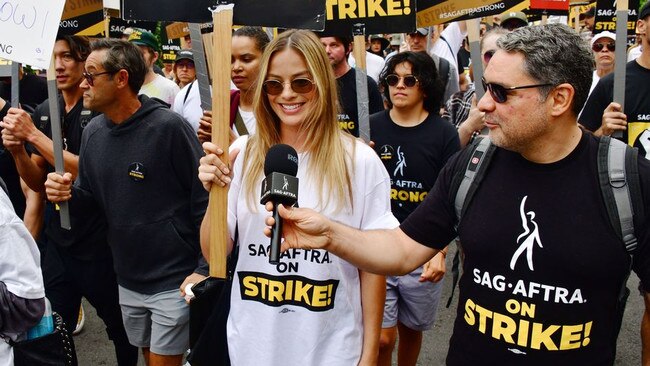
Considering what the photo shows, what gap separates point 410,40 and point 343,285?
5810mm

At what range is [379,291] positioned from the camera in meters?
2.61

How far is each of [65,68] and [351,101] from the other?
2005 millimetres

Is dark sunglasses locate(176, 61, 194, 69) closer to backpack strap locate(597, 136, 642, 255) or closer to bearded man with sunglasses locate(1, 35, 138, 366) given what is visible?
bearded man with sunglasses locate(1, 35, 138, 366)

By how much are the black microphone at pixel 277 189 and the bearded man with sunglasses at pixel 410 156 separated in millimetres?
2077

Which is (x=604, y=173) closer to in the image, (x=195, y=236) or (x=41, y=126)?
(x=195, y=236)

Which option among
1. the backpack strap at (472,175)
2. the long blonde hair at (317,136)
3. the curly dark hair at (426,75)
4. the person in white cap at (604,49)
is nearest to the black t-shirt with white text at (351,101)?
the curly dark hair at (426,75)

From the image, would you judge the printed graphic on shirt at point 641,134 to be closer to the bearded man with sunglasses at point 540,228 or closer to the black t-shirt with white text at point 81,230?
the bearded man with sunglasses at point 540,228

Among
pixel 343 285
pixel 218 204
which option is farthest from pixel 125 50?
pixel 343 285

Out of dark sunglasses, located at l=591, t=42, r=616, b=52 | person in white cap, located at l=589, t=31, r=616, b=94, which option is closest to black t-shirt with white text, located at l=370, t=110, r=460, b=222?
person in white cap, located at l=589, t=31, r=616, b=94

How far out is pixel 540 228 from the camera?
2119 millimetres

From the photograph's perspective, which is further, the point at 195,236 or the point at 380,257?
the point at 195,236

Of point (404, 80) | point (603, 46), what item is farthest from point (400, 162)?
point (603, 46)

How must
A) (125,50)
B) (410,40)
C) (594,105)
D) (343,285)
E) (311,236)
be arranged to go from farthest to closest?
1. (410,40)
2. (594,105)
3. (125,50)
4. (343,285)
5. (311,236)

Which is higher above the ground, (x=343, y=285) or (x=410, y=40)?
(x=410, y=40)
